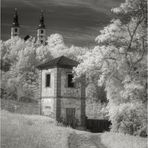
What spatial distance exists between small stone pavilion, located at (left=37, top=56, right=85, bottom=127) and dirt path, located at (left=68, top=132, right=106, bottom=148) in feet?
30.7

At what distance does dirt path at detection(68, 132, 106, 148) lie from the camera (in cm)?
2311

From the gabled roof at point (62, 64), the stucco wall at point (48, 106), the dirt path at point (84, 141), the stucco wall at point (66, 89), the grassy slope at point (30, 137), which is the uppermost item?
the gabled roof at point (62, 64)

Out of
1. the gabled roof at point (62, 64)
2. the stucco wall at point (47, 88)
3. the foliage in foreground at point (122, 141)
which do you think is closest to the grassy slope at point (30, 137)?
the foliage in foreground at point (122, 141)

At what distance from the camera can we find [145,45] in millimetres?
27438

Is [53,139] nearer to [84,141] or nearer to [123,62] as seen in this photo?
[84,141]

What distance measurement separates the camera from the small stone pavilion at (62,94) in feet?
121

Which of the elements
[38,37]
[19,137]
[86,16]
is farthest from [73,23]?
[38,37]

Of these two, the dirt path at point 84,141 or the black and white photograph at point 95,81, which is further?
the black and white photograph at point 95,81

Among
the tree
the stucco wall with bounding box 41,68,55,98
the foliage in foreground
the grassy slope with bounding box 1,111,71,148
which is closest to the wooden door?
the stucco wall with bounding box 41,68,55,98

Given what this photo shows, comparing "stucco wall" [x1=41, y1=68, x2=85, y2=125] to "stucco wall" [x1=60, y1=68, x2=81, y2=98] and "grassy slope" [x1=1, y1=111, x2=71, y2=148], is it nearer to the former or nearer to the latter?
"stucco wall" [x1=60, y1=68, x2=81, y2=98]

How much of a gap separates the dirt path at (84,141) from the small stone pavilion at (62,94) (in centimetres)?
935

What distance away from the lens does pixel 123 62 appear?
26781mm

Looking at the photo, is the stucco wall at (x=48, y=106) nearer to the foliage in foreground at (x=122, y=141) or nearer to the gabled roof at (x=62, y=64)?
the gabled roof at (x=62, y=64)

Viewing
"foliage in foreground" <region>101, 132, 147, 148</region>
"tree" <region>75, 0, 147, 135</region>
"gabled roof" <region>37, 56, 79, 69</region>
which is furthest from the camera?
"gabled roof" <region>37, 56, 79, 69</region>
